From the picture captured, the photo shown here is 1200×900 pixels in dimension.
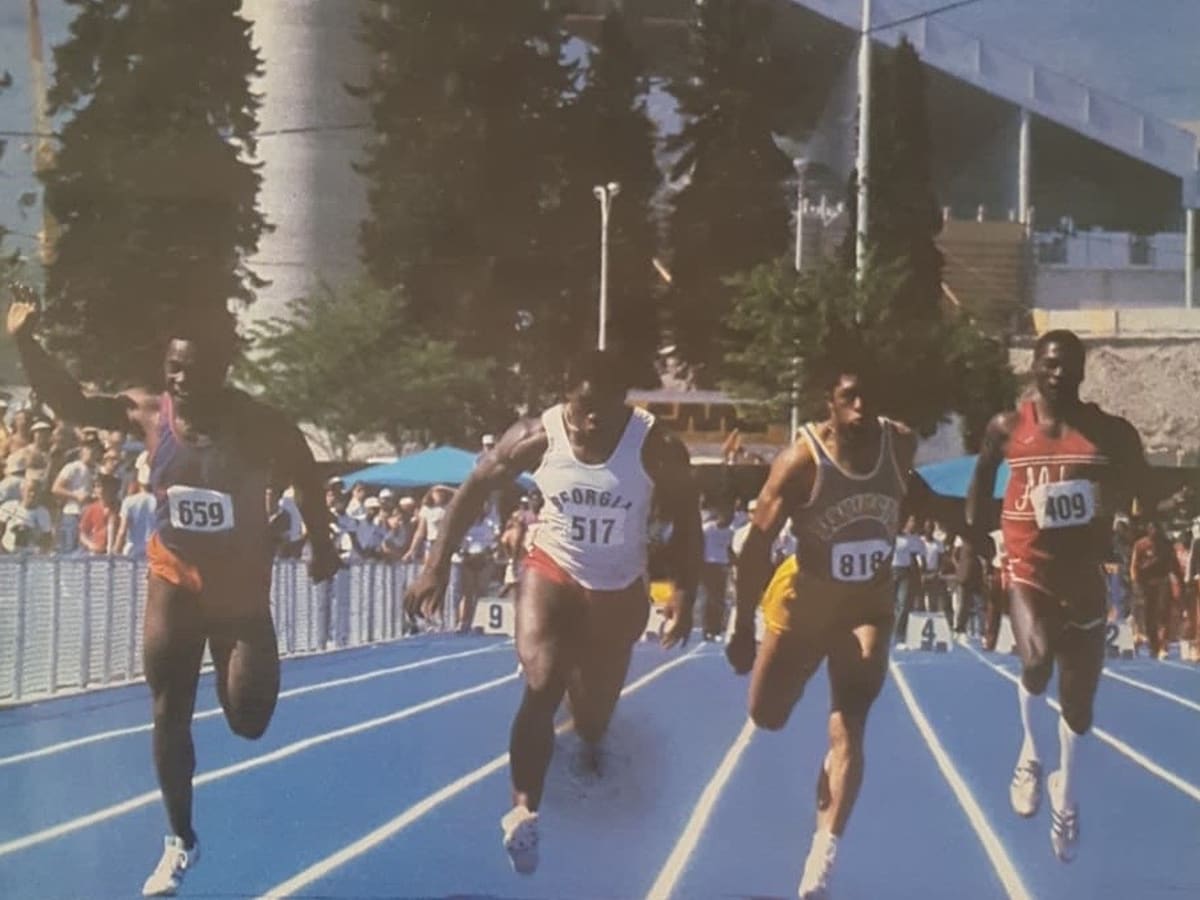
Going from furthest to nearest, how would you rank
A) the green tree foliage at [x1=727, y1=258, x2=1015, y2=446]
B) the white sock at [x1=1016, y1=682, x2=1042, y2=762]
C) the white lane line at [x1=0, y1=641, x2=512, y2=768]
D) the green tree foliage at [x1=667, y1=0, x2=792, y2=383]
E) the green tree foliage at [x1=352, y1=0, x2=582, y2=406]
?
the green tree foliage at [x1=352, y1=0, x2=582, y2=406]
the green tree foliage at [x1=667, y1=0, x2=792, y2=383]
the white lane line at [x1=0, y1=641, x2=512, y2=768]
the white sock at [x1=1016, y1=682, x2=1042, y2=762]
the green tree foliage at [x1=727, y1=258, x2=1015, y2=446]

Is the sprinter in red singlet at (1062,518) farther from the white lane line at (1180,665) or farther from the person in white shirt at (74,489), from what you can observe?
the person in white shirt at (74,489)

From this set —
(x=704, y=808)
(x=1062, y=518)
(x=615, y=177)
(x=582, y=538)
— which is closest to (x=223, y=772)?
(x=582, y=538)

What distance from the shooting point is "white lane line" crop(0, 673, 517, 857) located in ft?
30.0

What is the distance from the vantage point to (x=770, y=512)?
869 cm

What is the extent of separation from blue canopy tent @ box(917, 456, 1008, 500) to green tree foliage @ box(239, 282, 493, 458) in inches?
62.5

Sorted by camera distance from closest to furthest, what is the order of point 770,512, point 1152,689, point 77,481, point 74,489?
point 770,512, point 1152,689, point 77,481, point 74,489

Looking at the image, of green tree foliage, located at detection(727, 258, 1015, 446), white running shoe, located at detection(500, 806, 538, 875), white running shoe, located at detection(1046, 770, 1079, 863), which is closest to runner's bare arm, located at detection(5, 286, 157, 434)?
white running shoe, located at detection(500, 806, 538, 875)

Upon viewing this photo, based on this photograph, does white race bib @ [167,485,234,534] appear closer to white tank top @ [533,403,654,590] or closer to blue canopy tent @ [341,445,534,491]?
blue canopy tent @ [341,445,534,491]

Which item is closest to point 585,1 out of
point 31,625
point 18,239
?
point 18,239

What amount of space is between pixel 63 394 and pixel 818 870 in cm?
310

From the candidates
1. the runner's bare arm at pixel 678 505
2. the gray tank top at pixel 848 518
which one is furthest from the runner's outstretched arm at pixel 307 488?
the gray tank top at pixel 848 518

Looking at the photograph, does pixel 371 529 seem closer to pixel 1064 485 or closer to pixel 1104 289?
pixel 1064 485

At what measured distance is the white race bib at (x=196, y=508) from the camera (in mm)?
8945

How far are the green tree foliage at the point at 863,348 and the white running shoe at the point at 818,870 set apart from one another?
145 cm
